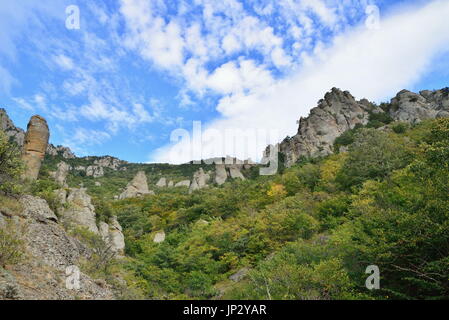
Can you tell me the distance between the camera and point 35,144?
21844 mm

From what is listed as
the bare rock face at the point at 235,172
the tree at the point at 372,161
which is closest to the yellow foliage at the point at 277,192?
the tree at the point at 372,161

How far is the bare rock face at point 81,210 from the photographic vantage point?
22959 mm

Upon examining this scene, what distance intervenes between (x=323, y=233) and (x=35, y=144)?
22018 millimetres

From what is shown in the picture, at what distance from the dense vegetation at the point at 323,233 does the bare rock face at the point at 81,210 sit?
18.0 feet

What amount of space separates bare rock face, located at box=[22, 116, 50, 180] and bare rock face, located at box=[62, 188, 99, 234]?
3.88 metres

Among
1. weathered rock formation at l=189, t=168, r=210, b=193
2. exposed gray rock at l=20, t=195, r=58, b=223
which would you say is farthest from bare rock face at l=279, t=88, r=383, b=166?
exposed gray rock at l=20, t=195, r=58, b=223

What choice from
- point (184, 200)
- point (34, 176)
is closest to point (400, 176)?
point (34, 176)

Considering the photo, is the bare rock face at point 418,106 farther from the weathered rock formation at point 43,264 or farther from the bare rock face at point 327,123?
the weathered rock formation at point 43,264

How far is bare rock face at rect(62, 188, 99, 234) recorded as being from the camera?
23.0 meters

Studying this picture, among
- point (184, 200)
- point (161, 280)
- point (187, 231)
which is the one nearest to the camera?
point (161, 280)

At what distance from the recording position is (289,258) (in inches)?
581

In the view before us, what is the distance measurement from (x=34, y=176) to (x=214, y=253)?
14840 millimetres

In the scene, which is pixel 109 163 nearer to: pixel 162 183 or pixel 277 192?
pixel 162 183
